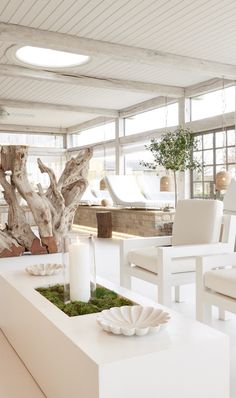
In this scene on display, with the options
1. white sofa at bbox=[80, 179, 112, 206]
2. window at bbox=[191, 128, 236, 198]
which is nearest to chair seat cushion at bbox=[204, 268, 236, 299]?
window at bbox=[191, 128, 236, 198]

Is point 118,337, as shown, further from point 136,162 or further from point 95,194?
point 95,194

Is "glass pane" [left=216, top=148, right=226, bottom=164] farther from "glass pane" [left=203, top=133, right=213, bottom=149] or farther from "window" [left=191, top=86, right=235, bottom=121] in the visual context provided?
"window" [left=191, top=86, right=235, bottom=121]

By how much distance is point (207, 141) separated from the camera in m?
8.34

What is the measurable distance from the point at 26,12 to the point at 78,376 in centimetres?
444

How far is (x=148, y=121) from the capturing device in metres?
10.2

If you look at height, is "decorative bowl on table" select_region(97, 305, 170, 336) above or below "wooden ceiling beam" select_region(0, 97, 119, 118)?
below

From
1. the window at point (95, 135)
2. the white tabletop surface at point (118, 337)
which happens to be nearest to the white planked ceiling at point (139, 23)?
the white tabletop surface at point (118, 337)

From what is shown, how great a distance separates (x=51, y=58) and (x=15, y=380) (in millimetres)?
5918

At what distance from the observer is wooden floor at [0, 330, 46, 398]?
5.17ft

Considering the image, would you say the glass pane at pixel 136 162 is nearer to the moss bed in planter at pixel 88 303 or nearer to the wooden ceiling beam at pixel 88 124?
the wooden ceiling beam at pixel 88 124

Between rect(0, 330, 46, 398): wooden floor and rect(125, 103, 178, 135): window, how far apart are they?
781 cm

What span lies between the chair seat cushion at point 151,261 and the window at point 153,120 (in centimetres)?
631

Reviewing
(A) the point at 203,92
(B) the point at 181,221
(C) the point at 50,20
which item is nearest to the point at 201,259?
(B) the point at 181,221

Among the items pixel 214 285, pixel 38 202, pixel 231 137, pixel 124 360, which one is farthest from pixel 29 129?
pixel 124 360
